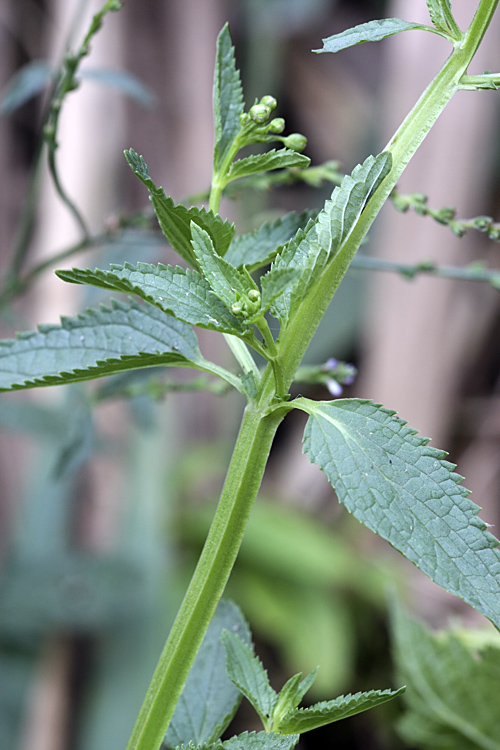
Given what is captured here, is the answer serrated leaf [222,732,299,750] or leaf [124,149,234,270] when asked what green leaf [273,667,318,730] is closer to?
serrated leaf [222,732,299,750]

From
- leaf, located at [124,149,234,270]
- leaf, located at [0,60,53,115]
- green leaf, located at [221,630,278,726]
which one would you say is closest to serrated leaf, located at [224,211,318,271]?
leaf, located at [124,149,234,270]

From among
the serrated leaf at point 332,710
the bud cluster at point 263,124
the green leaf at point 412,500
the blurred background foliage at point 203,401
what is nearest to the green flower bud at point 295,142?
the bud cluster at point 263,124

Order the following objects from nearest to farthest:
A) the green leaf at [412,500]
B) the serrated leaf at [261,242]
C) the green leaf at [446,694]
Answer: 1. the green leaf at [412,500]
2. the serrated leaf at [261,242]
3. the green leaf at [446,694]

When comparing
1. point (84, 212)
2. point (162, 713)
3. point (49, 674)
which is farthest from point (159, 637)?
point (162, 713)

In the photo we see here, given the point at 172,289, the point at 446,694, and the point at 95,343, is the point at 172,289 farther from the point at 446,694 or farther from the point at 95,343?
the point at 446,694

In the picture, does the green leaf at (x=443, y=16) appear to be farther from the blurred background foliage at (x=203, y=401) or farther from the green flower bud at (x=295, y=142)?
the blurred background foliage at (x=203, y=401)

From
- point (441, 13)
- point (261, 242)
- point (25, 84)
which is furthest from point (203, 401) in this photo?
point (441, 13)

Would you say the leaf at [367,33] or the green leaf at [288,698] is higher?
the leaf at [367,33]
